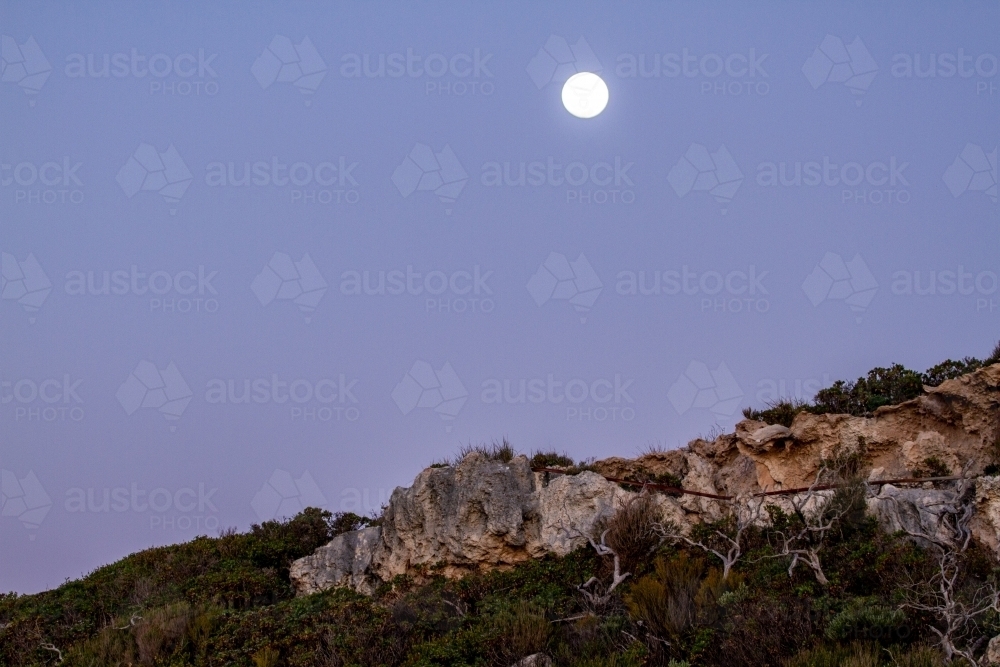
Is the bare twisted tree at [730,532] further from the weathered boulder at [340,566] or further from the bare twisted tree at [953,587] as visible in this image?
the weathered boulder at [340,566]

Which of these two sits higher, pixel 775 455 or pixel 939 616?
pixel 775 455

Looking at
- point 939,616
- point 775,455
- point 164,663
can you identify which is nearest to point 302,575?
point 164,663

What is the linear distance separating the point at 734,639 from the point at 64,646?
1178 centimetres

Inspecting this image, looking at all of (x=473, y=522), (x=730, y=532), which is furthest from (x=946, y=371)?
(x=473, y=522)

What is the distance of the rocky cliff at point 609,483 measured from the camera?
14.0 meters

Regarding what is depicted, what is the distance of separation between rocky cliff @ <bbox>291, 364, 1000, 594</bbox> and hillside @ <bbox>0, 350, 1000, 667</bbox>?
39mm

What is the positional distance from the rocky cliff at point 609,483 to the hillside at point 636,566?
0.13ft

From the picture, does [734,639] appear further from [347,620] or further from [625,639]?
[347,620]

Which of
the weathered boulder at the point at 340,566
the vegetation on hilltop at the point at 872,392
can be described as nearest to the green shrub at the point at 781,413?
the vegetation on hilltop at the point at 872,392

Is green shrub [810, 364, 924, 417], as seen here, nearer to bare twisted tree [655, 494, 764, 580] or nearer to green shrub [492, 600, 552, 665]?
bare twisted tree [655, 494, 764, 580]

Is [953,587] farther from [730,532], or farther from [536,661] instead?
[536,661]

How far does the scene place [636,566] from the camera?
44.4 feet

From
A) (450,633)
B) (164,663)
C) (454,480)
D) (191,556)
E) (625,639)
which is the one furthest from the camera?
(191,556)

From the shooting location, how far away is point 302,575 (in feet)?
54.4
